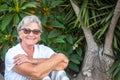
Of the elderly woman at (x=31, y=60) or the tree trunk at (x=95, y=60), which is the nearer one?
the elderly woman at (x=31, y=60)

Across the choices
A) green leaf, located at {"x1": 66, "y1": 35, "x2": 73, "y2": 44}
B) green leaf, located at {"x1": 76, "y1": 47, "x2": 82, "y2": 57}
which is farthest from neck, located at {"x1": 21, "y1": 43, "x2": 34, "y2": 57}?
green leaf, located at {"x1": 76, "y1": 47, "x2": 82, "y2": 57}

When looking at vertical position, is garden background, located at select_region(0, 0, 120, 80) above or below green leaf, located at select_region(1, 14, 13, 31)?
below

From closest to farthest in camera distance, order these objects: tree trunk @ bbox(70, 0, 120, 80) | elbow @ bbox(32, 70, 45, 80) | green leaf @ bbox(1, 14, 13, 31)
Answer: elbow @ bbox(32, 70, 45, 80)
green leaf @ bbox(1, 14, 13, 31)
tree trunk @ bbox(70, 0, 120, 80)

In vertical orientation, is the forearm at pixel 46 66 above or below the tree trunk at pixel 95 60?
above

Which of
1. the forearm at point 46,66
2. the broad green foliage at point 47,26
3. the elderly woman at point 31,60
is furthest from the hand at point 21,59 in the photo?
the broad green foliage at point 47,26

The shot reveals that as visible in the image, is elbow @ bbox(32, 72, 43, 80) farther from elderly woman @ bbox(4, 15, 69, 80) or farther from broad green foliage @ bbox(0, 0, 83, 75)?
broad green foliage @ bbox(0, 0, 83, 75)

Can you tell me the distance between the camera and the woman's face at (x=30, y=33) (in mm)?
3114

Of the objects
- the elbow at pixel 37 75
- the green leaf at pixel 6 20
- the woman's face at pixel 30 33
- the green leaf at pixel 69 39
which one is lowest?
the green leaf at pixel 69 39

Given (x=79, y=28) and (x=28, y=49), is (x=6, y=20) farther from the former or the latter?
(x=28, y=49)

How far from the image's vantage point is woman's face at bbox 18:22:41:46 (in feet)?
10.2

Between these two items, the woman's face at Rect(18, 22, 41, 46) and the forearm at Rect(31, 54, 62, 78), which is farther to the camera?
the woman's face at Rect(18, 22, 41, 46)

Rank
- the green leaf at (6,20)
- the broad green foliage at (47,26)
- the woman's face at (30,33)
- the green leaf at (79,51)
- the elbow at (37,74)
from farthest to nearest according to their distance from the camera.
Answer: the green leaf at (79,51)
the broad green foliage at (47,26)
the green leaf at (6,20)
the woman's face at (30,33)
the elbow at (37,74)

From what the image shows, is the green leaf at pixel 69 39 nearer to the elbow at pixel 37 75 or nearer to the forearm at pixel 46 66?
the forearm at pixel 46 66

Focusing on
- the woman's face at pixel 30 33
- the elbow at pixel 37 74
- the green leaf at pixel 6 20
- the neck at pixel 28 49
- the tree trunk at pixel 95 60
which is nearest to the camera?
the elbow at pixel 37 74
